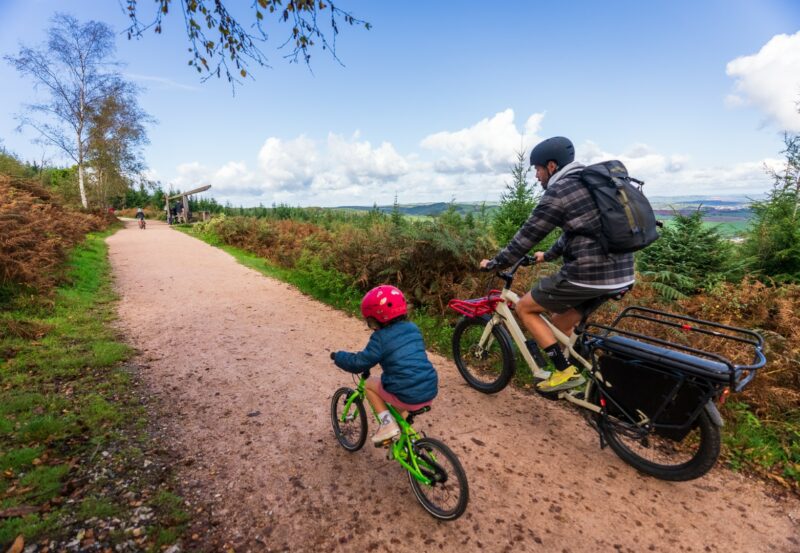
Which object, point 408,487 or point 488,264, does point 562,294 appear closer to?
point 488,264

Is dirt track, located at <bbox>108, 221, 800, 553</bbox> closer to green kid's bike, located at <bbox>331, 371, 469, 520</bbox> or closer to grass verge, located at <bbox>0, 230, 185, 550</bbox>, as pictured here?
green kid's bike, located at <bbox>331, 371, 469, 520</bbox>

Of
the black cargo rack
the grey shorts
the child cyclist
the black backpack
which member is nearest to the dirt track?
the child cyclist

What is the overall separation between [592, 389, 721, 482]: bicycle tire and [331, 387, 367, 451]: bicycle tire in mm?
2087

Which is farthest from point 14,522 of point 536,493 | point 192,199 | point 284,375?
point 192,199

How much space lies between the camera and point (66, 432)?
135 inches

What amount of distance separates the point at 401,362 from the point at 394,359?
0.19 feet

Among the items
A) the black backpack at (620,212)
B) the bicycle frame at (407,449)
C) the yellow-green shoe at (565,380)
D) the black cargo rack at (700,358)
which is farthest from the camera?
the yellow-green shoe at (565,380)

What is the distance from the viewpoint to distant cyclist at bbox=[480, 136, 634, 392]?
3146 mm

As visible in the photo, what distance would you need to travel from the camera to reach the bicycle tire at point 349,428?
326 cm

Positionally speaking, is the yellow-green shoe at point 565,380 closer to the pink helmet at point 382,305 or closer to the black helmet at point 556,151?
the pink helmet at point 382,305

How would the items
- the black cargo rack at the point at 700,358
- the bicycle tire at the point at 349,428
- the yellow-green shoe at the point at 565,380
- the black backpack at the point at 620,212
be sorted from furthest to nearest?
the yellow-green shoe at the point at 565,380 → the bicycle tire at the point at 349,428 → the black backpack at the point at 620,212 → the black cargo rack at the point at 700,358

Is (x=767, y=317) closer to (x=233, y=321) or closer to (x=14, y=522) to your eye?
(x=14, y=522)

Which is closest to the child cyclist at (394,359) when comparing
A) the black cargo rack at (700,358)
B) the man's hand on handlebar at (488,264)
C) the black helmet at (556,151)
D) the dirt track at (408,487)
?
the dirt track at (408,487)

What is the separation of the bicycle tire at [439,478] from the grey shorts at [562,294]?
5.58 feet
